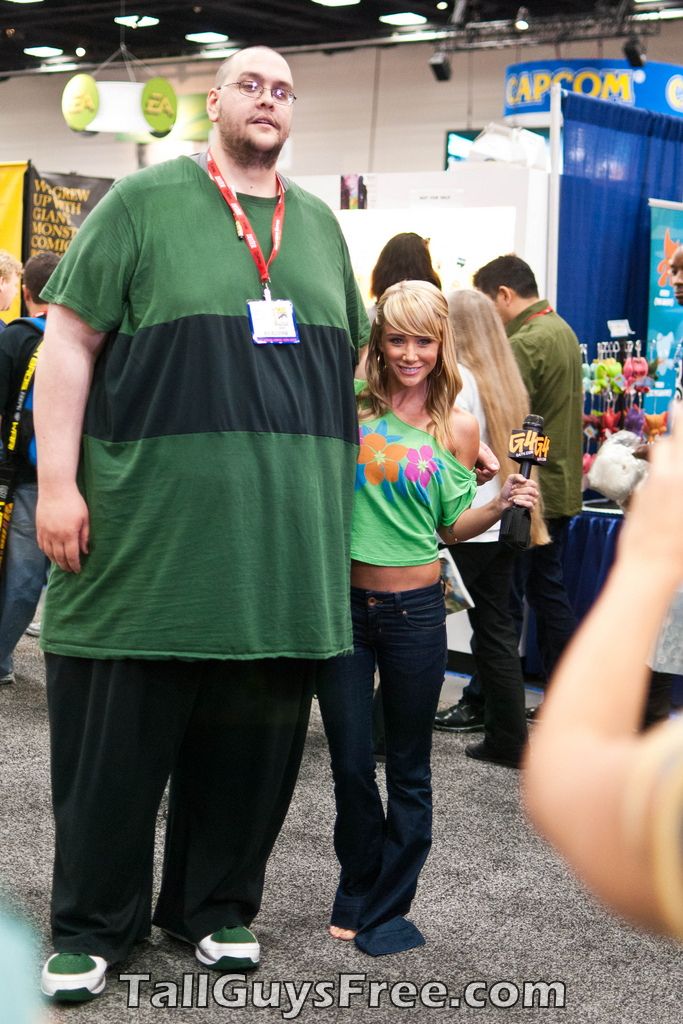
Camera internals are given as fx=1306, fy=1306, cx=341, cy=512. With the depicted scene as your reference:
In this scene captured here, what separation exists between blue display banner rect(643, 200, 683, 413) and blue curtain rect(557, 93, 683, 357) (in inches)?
2.8

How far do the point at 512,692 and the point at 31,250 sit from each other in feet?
14.2

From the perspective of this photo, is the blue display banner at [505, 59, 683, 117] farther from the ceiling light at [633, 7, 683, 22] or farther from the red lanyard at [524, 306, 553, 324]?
the red lanyard at [524, 306, 553, 324]

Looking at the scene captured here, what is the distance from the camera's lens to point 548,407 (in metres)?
4.74

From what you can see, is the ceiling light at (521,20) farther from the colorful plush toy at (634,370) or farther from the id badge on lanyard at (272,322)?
the id badge on lanyard at (272,322)

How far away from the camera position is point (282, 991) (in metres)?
2.57

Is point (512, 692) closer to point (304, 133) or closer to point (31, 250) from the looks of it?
point (31, 250)

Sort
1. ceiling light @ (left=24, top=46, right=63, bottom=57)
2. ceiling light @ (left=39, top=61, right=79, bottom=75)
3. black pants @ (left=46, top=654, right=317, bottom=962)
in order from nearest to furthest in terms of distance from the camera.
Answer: black pants @ (left=46, top=654, right=317, bottom=962) → ceiling light @ (left=24, top=46, right=63, bottom=57) → ceiling light @ (left=39, top=61, right=79, bottom=75)

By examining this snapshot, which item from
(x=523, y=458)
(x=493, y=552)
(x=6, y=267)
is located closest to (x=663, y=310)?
(x=493, y=552)

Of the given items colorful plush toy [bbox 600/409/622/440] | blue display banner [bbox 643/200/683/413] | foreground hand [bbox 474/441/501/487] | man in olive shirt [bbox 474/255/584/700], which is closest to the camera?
foreground hand [bbox 474/441/501/487]

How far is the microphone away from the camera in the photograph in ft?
9.38

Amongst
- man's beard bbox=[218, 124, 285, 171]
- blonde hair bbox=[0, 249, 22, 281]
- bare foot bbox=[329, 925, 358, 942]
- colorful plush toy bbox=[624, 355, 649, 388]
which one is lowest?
bare foot bbox=[329, 925, 358, 942]

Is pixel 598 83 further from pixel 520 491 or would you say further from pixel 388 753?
pixel 388 753

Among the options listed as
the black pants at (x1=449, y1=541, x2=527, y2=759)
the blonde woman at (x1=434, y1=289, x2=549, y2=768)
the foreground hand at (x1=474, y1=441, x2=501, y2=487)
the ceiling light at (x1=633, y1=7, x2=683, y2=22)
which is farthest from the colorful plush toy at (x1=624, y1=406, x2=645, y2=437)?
the ceiling light at (x1=633, y1=7, x2=683, y2=22)

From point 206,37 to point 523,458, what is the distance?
13414 mm
